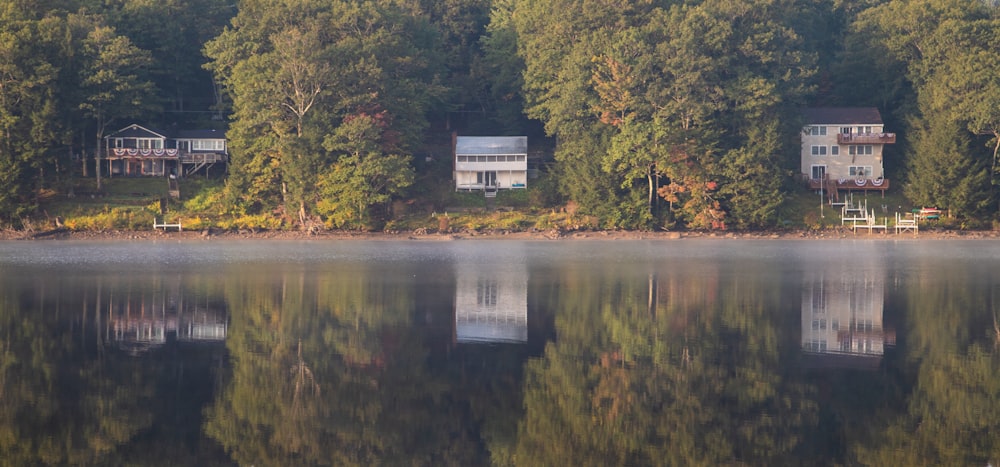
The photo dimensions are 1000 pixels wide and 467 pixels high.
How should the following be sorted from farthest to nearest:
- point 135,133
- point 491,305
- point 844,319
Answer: point 135,133 < point 491,305 < point 844,319

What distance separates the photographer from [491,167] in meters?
69.4

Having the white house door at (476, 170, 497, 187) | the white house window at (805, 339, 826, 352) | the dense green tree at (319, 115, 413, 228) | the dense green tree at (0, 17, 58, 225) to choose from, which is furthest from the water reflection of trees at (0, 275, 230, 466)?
the white house door at (476, 170, 497, 187)

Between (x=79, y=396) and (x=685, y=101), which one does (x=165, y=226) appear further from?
(x=79, y=396)

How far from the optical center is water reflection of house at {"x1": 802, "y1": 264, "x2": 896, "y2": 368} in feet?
71.0

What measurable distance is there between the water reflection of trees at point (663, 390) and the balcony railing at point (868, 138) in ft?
142

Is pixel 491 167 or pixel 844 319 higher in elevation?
pixel 491 167

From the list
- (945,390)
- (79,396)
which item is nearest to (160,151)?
(79,396)

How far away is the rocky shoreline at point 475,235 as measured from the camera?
5988cm

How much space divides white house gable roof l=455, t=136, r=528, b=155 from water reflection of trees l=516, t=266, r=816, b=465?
4129cm

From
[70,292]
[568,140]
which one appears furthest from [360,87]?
[70,292]

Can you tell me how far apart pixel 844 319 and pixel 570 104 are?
38945mm

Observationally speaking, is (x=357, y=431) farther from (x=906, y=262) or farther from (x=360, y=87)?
(x=360, y=87)

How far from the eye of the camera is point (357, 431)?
52.5 ft

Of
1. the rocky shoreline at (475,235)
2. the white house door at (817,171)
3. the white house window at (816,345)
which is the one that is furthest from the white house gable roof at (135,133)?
the white house window at (816,345)
